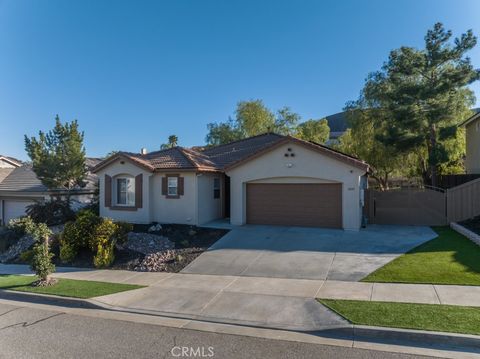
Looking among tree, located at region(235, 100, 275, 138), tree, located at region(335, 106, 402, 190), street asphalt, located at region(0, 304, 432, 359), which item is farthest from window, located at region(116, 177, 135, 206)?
tree, located at region(235, 100, 275, 138)

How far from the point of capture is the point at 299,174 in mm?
16234

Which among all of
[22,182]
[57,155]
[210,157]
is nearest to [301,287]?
[210,157]

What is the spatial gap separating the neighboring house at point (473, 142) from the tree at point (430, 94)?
29.3 inches

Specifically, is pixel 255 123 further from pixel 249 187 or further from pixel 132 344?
pixel 132 344

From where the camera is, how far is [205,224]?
17250 mm

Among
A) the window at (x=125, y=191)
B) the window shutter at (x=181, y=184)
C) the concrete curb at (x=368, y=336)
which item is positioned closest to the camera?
the concrete curb at (x=368, y=336)

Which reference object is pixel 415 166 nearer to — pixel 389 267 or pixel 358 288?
pixel 389 267

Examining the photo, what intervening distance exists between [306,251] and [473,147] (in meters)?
16.7

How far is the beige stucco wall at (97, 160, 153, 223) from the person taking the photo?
57.6ft

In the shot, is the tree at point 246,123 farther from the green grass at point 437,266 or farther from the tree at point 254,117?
the green grass at point 437,266

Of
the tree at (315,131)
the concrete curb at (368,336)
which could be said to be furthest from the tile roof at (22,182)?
the tree at (315,131)

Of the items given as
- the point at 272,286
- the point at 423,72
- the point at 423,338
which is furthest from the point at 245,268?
the point at 423,72

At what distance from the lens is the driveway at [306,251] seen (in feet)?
34.1

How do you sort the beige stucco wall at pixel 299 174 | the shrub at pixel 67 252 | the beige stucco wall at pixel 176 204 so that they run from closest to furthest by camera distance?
the shrub at pixel 67 252
the beige stucco wall at pixel 299 174
the beige stucco wall at pixel 176 204
